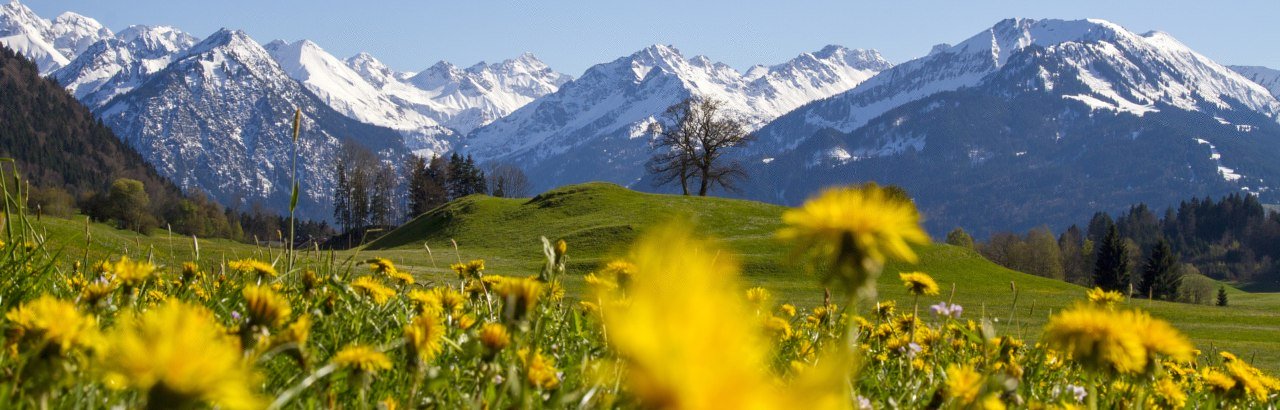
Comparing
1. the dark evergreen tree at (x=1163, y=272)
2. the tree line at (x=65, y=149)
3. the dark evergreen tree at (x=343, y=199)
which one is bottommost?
the dark evergreen tree at (x=1163, y=272)

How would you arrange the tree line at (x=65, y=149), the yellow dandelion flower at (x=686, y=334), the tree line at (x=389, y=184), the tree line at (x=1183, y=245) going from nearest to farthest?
the yellow dandelion flower at (x=686, y=334) → the tree line at (x=389, y=184) → the tree line at (x=1183, y=245) → the tree line at (x=65, y=149)

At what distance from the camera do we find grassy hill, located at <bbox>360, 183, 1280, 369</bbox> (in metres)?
20.1

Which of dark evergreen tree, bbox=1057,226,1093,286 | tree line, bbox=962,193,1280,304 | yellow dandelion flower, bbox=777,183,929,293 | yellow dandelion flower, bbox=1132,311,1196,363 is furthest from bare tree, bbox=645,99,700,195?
dark evergreen tree, bbox=1057,226,1093,286

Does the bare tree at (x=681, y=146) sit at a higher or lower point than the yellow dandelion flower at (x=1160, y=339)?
higher

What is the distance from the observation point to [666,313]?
29 cm

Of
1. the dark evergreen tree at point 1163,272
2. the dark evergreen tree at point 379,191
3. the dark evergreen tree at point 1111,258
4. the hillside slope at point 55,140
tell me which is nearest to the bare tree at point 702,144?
the dark evergreen tree at point 1111,258

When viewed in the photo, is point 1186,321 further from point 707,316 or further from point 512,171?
point 512,171

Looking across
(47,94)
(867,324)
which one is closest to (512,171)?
(47,94)

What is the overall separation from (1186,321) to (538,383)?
2408 cm

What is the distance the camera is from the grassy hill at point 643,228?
1894cm

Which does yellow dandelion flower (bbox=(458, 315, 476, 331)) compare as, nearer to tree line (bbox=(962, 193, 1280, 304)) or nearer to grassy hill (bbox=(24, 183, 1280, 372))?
grassy hill (bbox=(24, 183, 1280, 372))

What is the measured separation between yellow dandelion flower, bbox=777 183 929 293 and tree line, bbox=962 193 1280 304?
123m

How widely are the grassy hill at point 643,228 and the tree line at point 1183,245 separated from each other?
285 feet

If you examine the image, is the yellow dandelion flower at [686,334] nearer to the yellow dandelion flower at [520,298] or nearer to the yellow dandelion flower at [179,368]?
the yellow dandelion flower at [179,368]
